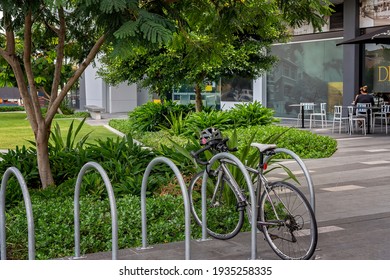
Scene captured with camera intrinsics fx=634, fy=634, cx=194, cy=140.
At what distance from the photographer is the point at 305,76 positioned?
26500 mm

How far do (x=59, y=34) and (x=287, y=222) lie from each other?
473 cm

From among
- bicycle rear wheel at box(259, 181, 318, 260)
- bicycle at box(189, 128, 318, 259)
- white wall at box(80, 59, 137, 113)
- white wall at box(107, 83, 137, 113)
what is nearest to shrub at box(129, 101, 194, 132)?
bicycle at box(189, 128, 318, 259)

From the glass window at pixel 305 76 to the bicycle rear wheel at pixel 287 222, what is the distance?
19246 millimetres

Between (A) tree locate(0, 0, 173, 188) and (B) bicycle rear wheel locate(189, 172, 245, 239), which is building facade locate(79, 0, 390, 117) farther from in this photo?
(B) bicycle rear wheel locate(189, 172, 245, 239)

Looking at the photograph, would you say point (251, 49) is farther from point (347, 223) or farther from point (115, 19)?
point (115, 19)

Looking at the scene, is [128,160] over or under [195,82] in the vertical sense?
under

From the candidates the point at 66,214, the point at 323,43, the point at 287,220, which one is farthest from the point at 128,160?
the point at 323,43

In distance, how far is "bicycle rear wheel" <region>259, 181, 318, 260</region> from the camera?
5.55 meters

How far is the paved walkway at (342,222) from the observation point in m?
5.92

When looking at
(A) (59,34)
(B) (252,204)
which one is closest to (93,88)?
(A) (59,34)

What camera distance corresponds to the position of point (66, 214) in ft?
22.3

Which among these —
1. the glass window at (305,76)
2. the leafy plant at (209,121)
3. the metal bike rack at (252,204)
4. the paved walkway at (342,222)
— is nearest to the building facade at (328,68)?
the glass window at (305,76)

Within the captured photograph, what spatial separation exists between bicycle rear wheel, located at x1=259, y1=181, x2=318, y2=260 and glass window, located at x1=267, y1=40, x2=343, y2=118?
63.1 feet

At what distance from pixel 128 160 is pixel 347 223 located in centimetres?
335
